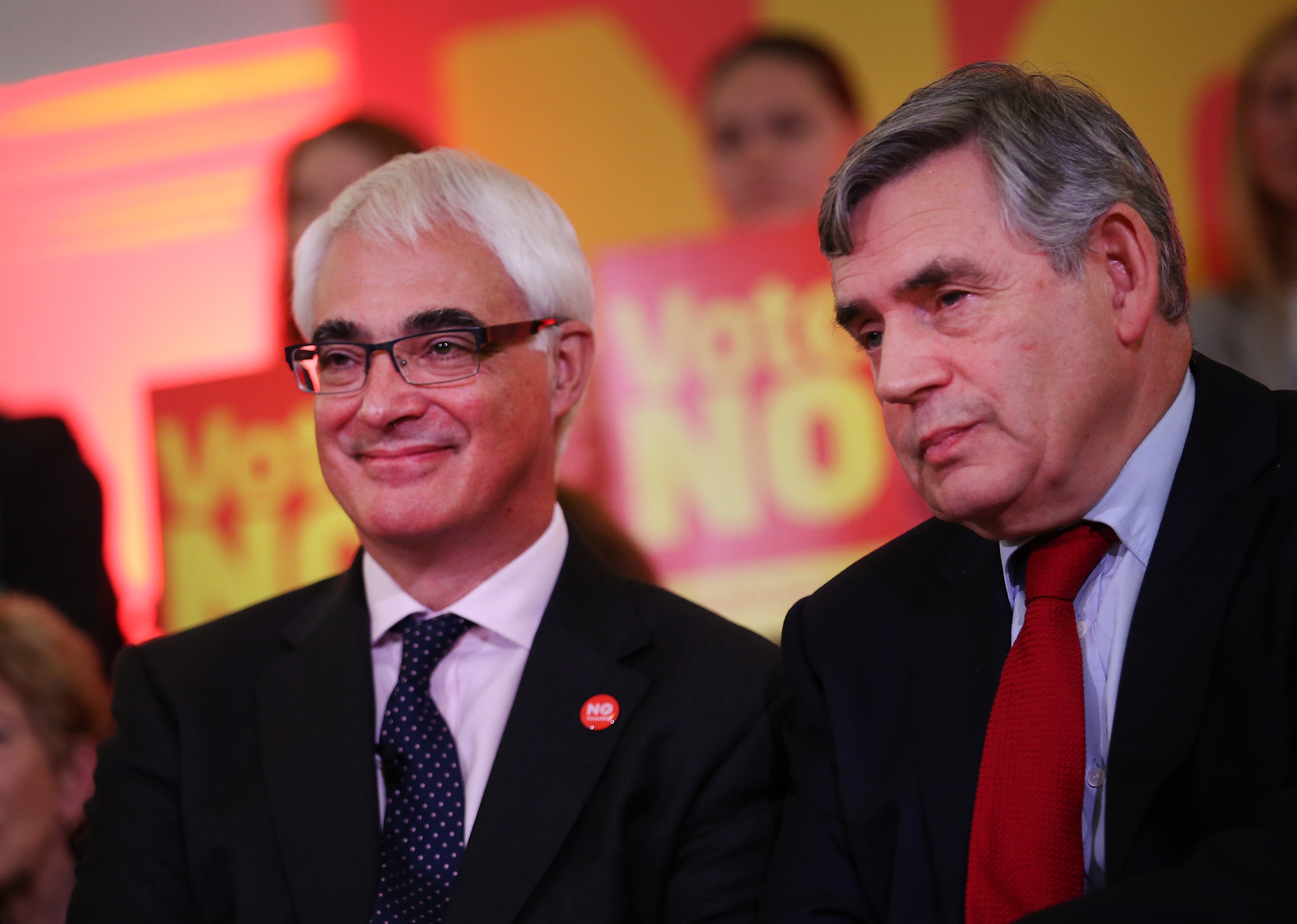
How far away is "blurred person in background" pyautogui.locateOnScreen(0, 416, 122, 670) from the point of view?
3.60 meters

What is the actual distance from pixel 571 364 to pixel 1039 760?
1.05 metres

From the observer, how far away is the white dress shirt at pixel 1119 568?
1.53m

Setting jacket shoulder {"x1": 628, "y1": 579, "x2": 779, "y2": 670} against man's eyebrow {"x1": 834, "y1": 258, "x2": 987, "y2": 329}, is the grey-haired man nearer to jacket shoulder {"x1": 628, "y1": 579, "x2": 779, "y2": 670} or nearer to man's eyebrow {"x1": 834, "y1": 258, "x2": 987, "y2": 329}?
man's eyebrow {"x1": 834, "y1": 258, "x2": 987, "y2": 329}

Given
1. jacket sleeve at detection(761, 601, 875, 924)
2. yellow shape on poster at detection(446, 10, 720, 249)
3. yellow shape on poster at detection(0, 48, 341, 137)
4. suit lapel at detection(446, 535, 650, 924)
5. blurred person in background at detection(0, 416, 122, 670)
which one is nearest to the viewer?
jacket sleeve at detection(761, 601, 875, 924)

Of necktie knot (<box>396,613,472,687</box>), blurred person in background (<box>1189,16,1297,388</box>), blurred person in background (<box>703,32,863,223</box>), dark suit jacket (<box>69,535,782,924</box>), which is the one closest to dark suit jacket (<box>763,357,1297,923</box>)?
dark suit jacket (<box>69,535,782,924</box>)

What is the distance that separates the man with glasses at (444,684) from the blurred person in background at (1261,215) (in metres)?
1.96

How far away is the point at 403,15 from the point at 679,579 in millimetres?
1894

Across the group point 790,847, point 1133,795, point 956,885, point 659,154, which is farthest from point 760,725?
point 659,154

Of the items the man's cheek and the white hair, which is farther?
the white hair

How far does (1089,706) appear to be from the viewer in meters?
1.55

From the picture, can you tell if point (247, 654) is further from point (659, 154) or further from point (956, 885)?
point (659, 154)

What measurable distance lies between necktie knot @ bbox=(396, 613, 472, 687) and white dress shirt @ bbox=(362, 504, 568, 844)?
13 mm

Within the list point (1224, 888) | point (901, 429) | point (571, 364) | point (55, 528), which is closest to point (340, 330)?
point (571, 364)

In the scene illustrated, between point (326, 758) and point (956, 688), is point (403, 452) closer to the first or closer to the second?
point (326, 758)
